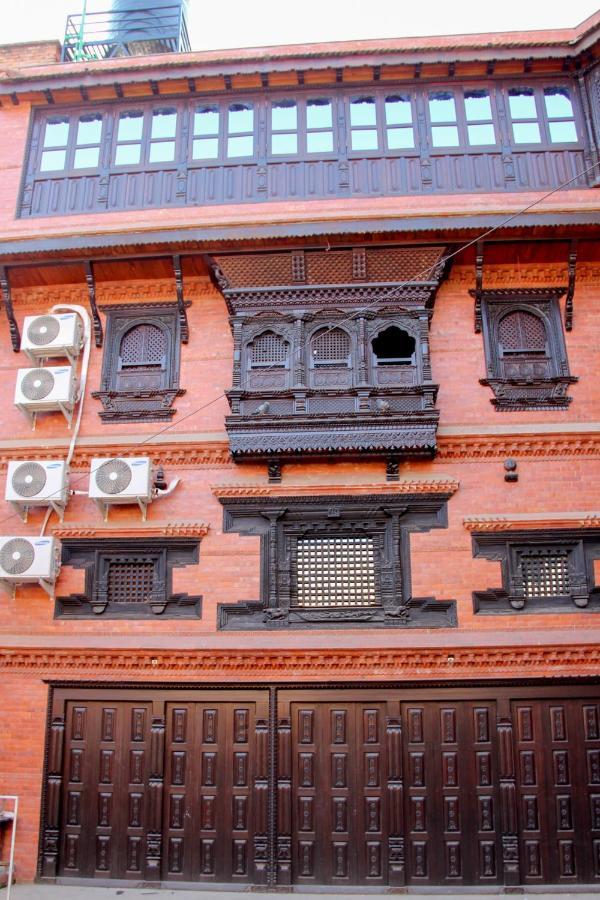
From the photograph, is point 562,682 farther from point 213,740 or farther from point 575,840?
point 213,740

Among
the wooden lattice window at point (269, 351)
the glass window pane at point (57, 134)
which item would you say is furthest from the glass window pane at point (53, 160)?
the wooden lattice window at point (269, 351)

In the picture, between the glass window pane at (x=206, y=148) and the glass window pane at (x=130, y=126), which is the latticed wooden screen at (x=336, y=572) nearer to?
the glass window pane at (x=206, y=148)

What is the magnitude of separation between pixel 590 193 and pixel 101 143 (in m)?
8.24

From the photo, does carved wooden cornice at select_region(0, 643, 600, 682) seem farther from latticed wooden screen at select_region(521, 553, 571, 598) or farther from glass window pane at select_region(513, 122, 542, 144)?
glass window pane at select_region(513, 122, 542, 144)

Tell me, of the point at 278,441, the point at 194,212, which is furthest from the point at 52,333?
the point at 278,441

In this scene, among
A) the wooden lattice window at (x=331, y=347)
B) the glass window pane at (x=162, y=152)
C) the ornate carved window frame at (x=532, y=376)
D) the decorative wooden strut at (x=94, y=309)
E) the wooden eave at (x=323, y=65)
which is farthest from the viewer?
the glass window pane at (x=162, y=152)

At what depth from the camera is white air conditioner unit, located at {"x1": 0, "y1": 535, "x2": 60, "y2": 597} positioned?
35.6 feet

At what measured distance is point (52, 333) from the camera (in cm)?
1183

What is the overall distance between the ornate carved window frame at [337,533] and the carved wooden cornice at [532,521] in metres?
0.52

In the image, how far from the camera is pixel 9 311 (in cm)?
1225

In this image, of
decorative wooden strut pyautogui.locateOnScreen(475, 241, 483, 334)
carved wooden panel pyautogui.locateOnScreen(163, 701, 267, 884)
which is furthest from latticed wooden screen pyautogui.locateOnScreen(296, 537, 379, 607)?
decorative wooden strut pyautogui.locateOnScreen(475, 241, 483, 334)

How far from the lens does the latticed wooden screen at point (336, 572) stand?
10891mm

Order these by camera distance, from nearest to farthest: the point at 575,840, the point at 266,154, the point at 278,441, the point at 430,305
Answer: the point at 575,840 < the point at 278,441 < the point at 430,305 < the point at 266,154

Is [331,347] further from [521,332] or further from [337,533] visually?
[521,332]
